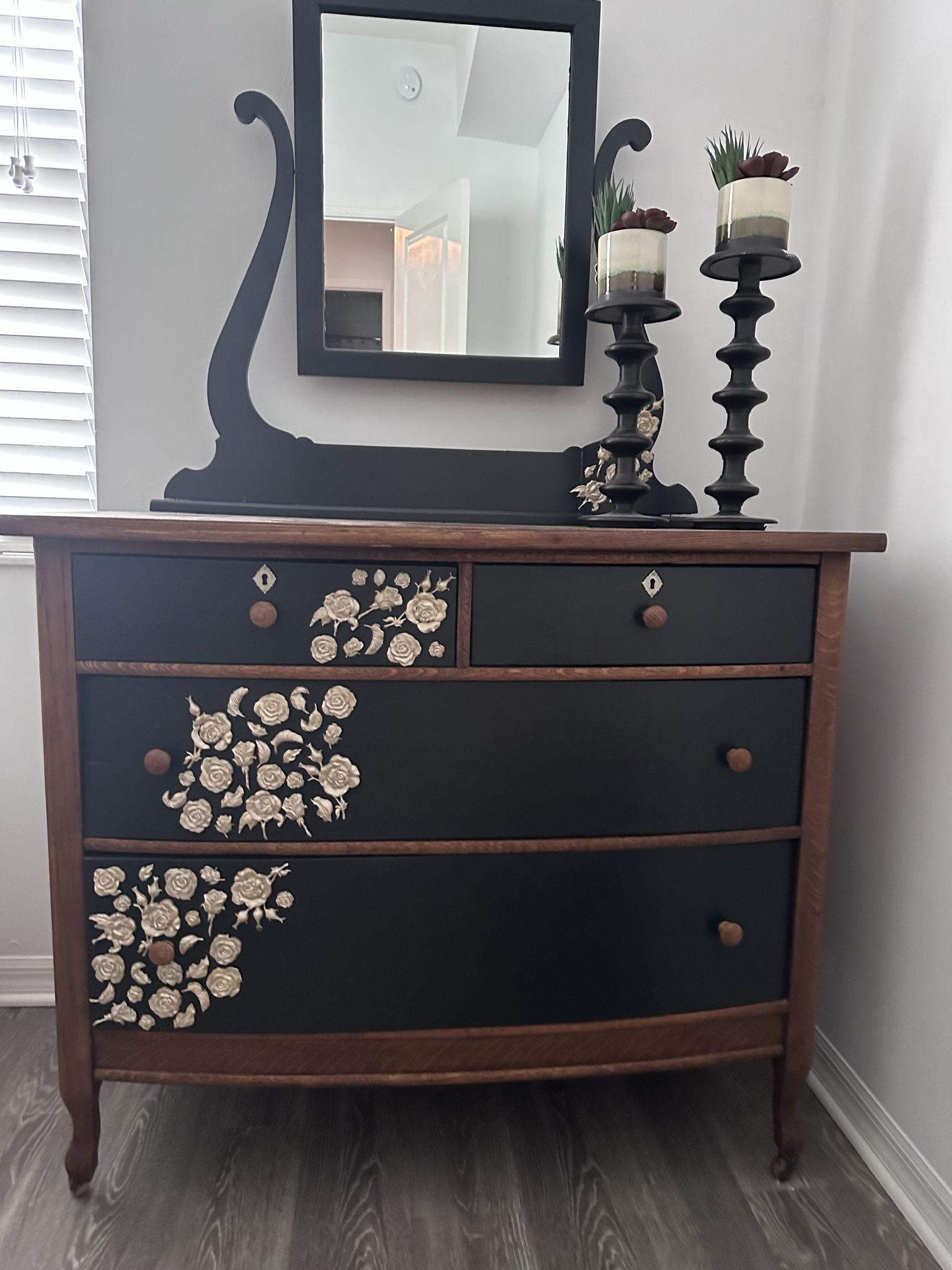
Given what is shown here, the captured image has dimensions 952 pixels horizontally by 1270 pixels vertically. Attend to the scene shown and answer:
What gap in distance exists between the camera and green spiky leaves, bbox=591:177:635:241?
1.35 m

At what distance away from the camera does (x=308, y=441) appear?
1.45 m

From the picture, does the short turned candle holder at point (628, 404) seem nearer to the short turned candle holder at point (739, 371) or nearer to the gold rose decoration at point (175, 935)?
the short turned candle holder at point (739, 371)

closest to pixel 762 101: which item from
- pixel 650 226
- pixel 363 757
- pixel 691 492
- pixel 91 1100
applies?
pixel 650 226

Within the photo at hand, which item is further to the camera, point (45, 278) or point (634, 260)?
point (45, 278)

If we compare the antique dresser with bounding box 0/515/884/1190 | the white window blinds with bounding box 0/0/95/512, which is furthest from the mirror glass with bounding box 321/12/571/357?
the antique dresser with bounding box 0/515/884/1190

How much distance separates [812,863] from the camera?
114 centimetres

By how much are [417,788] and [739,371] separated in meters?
0.86

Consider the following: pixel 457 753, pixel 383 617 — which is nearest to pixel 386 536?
pixel 383 617

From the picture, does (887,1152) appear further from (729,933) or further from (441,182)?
(441,182)

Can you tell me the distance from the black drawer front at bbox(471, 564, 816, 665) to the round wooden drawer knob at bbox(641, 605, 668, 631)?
0.03ft

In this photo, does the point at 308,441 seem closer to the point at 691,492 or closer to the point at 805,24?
the point at 691,492

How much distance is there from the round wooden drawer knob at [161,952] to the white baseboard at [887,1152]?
44.4 inches

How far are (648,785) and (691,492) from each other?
0.72m

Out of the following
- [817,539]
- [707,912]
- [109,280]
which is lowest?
[707,912]
